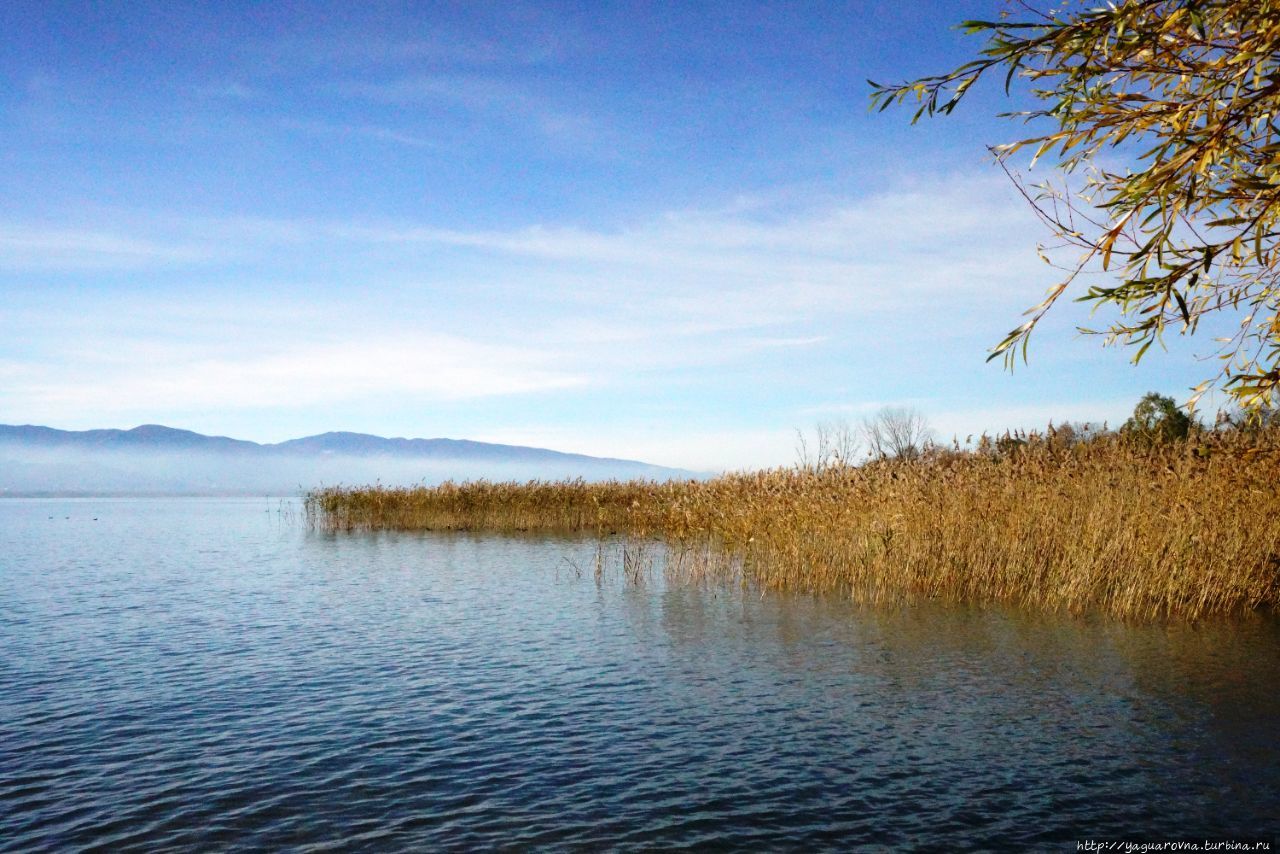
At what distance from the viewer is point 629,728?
780cm

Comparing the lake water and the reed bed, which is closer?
the lake water

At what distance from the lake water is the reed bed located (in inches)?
44.9

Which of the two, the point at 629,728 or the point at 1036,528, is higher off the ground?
the point at 1036,528

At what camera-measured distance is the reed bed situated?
13.1 m

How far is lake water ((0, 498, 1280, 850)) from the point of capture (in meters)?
5.68

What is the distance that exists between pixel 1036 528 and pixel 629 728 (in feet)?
31.4

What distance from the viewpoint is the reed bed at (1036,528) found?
13086 millimetres

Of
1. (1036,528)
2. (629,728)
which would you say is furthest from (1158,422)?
(629,728)

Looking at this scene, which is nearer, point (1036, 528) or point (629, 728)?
point (629, 728)

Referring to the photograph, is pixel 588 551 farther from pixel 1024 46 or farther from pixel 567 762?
pixel 1024 46

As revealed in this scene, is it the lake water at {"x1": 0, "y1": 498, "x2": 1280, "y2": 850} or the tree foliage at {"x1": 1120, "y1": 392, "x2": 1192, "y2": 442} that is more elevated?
the tree foliage at {"x1": 1120, "y1": 392, "x2": 1192, "y2": 442}

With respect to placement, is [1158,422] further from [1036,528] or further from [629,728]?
[629,728]

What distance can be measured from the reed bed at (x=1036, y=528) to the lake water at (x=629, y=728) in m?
1.14

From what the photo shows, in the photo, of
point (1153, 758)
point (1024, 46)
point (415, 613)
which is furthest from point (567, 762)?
point (415, 613)
